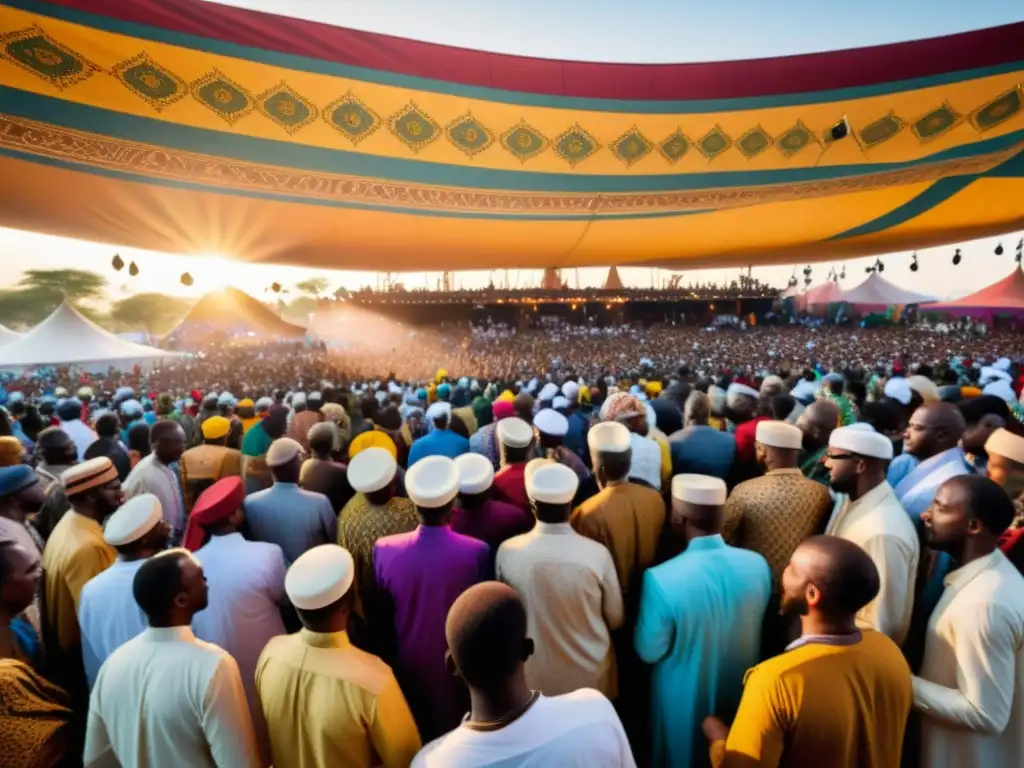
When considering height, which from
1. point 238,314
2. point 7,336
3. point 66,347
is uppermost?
point 238,314

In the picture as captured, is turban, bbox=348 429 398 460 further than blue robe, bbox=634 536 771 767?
Yes

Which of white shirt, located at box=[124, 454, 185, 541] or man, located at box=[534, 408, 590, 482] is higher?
man, located at box=[534, 408, 590, 482]

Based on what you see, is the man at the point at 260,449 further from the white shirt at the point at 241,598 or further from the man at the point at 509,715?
the man at the point at 509,715

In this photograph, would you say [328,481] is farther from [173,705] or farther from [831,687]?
[831,687]

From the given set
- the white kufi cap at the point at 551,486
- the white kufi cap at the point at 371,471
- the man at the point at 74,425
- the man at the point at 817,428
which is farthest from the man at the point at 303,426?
the man at the point at 817,428

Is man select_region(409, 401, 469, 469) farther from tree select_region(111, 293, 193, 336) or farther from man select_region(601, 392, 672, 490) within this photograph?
tree select_region(111, 293, 193, 336)

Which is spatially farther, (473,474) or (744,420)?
(744,420)

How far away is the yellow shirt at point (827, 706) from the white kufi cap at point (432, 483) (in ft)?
3.42

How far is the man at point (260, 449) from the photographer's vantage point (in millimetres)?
3934

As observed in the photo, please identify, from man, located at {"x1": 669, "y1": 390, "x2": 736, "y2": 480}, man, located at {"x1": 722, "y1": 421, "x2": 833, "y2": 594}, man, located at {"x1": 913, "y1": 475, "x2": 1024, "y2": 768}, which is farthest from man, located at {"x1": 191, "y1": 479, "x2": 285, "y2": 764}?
man, located at {"x1": 669, "y1": 390, "x2": 736, "y2": 480}

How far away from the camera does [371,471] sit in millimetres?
Answer: 2254

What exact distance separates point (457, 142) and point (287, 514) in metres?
4.78

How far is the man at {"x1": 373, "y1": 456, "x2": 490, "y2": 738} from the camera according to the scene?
72.6 inches

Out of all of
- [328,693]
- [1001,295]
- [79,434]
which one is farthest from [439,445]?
[1001,295]
